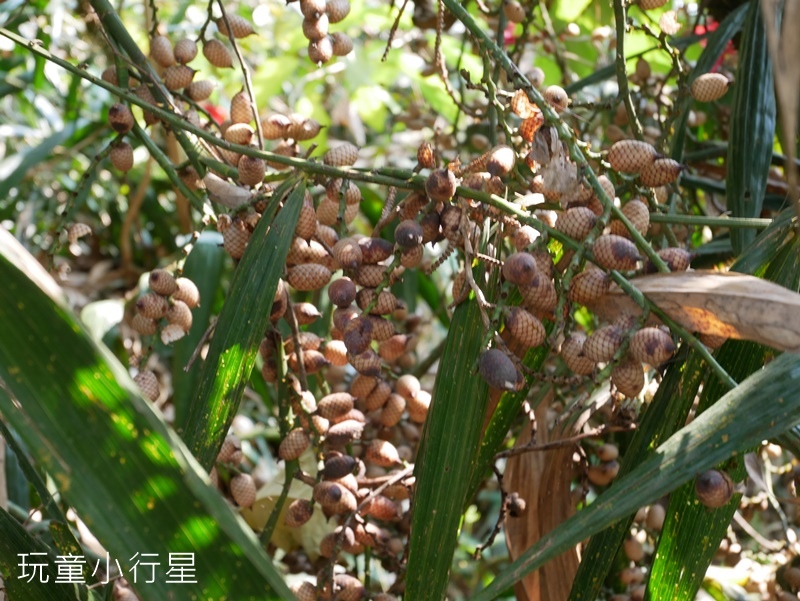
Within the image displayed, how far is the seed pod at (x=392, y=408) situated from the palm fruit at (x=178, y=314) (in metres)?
0.22

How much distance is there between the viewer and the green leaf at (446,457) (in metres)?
0.66

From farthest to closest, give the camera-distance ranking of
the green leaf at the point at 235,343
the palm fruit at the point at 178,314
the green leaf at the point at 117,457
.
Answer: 1. the palm fruit at the point at 178,314
2. the green leaf at the point at 235,343
3. the green leaf at the point at 117,457

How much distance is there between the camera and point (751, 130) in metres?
0.96

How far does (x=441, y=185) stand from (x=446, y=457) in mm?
197

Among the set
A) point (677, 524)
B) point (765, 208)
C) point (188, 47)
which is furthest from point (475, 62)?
point (677, 524)

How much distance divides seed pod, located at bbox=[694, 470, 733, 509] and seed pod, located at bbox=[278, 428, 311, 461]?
0.38 meters

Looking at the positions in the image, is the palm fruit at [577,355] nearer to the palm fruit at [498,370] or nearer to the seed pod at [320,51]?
the palm fruit at [498,370]

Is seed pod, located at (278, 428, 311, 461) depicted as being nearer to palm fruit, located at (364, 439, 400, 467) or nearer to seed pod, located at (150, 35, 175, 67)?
palm fruit, located at (364, 439, 400, 467)

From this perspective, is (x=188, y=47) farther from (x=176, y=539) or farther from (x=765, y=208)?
(x=765, y=208)

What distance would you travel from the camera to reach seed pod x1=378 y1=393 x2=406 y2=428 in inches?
36.4

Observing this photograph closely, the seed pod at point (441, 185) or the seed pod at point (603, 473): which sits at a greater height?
the seed pod at point (441, 185)

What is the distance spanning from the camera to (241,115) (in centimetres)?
93

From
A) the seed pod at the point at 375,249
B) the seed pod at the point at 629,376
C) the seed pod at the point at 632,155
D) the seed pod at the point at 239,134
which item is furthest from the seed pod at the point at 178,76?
the seed pod at the point at 629,376

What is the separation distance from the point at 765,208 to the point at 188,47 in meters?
0.73
